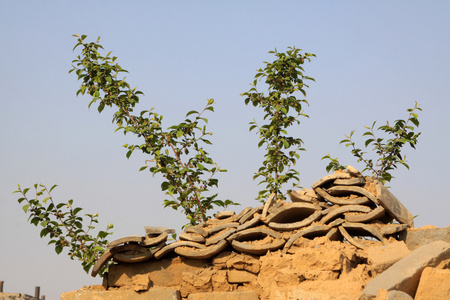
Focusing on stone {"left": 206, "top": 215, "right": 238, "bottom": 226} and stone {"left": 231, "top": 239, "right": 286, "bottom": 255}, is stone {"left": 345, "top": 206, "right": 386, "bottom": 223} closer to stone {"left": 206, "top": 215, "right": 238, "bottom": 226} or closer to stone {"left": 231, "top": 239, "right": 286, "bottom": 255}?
stone {"left": 231, "top": 239, "right": 286, "bottom": 255}

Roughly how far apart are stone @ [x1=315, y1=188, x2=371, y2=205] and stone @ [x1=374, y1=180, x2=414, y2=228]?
196mm

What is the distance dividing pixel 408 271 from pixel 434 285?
0.25 meters

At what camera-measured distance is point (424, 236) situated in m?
6.33

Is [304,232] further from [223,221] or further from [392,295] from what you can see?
[392,295]

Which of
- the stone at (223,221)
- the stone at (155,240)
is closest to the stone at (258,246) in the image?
the stone at (223,221)

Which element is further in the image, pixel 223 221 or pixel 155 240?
Result: pixel 223 221

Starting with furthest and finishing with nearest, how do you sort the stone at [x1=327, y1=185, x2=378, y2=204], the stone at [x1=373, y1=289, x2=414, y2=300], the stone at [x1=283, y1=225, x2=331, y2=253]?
the stone at [x1=327, y1=185, x2=378, y2=204]
the stone at [x1=283, y1=225, x2=331, y2=253]
the stone at [x1=373, y1=289, x2=414, y2=300]

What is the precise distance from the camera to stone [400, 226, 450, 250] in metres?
6.31

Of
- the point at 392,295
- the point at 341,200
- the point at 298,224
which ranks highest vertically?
the point at 341,200

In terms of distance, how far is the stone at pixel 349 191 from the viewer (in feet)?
21.1

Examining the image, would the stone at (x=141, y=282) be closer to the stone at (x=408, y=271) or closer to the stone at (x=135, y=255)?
the stone at (x=135, y=255)

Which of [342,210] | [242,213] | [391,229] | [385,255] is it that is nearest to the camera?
[385,255]

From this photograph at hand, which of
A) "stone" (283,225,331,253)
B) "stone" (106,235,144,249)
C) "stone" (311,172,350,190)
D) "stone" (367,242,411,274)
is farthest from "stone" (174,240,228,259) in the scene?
"stone" (367,242,411,274)

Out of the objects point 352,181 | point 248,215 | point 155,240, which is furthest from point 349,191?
point 155,240
